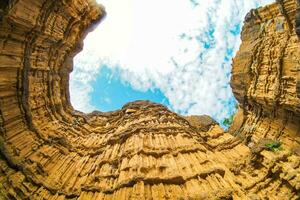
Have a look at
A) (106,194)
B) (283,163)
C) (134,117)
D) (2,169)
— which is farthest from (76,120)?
(283,163)

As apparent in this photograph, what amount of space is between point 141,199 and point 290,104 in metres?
15.0

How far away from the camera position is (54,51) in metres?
28.0

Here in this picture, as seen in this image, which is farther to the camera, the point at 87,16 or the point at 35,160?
the point at 87,16

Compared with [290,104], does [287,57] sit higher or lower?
higher

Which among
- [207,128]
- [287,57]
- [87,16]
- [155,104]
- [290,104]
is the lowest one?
[207,128]

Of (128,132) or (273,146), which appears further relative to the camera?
(128,132)

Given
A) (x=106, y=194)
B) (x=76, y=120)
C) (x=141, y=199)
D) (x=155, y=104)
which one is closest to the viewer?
(x=141, y=199)

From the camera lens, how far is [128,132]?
27719 millimetres

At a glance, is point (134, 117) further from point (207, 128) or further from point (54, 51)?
point (54, 51)

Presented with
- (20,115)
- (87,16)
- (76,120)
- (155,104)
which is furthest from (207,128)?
(20,115)

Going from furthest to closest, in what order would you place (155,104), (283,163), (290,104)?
(155,104) < (290,104) < (283,163)

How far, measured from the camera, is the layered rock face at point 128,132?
65.5ft

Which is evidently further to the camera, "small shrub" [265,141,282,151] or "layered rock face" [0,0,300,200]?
"small shrub" [265,141,282,151]

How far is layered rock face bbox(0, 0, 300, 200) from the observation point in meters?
20.0
